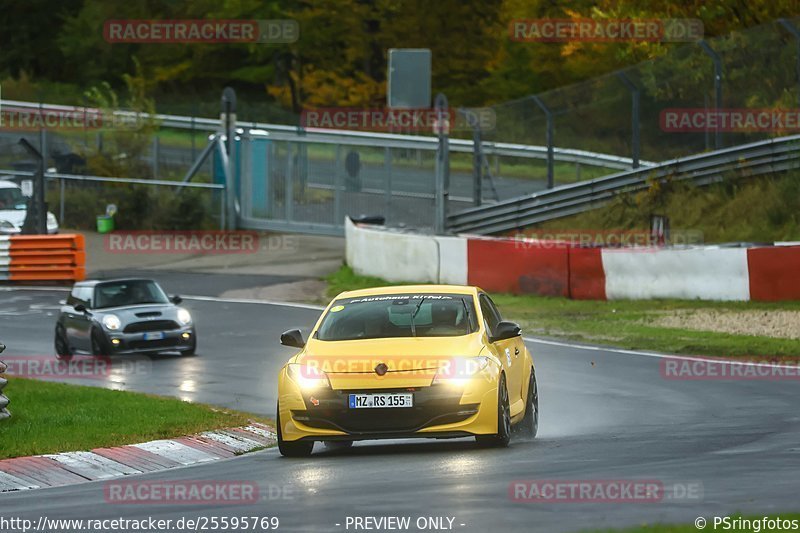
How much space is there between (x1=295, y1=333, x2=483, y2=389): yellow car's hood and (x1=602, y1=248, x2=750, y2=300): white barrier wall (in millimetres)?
13293

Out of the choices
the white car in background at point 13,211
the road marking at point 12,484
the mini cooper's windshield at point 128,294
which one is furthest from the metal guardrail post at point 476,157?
the road marking at point 12,484

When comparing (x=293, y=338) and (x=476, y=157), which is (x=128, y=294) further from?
(x=476, y=157)

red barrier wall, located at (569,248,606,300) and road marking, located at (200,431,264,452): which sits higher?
red barrier wall, located at (569,248,606,300)

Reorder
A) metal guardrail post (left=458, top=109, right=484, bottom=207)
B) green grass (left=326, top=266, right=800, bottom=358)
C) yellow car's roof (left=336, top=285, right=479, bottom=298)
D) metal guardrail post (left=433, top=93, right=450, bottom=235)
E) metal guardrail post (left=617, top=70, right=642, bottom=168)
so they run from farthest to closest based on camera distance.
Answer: metal guardrail post (left=458, top=109, right=484, bottom=207) < metal guardrail post (left=433, top=93, right=450, bottom=235) < metal guardrail post (left=617, top=70, right=642, bottom=168) < green grass (left=326, top=266, right=800, bottom=358) < yellow car's roof (left=336, top=285, right=479, bottom=298)

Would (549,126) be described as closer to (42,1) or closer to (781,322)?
(781,322)

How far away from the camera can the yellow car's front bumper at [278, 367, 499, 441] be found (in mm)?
13008

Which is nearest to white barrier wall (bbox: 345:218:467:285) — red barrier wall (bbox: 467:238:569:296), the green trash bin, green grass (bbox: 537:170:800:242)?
red barrier wall (bbox: 467:238:569:296)

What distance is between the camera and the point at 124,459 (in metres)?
14.0

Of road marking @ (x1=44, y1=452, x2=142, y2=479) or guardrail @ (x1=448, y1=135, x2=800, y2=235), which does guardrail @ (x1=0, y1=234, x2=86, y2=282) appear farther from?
road marking @ (x1=44, y1=452, x2=142, y2=479)

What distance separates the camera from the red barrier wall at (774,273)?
25578 mm

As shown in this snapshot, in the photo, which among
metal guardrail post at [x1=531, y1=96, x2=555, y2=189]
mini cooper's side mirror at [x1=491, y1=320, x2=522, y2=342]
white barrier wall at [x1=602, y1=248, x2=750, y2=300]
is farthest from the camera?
metal guardrail post at [x1=531, y1=96, x2=555, y2=189]

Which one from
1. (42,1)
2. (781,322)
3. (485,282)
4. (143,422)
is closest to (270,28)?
(42,1)

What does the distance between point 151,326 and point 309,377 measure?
437 inches

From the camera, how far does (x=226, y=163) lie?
43469 millimetres
